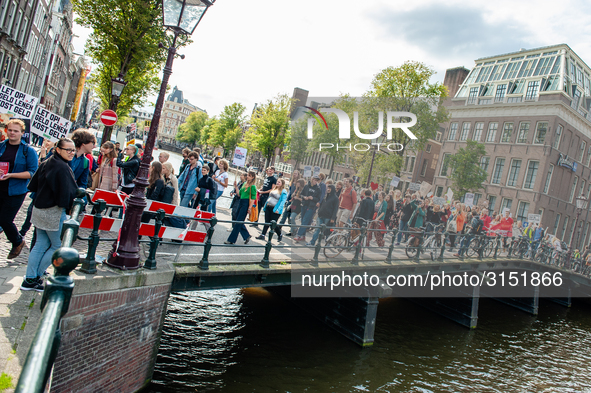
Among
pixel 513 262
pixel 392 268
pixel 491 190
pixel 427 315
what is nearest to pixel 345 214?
pixel 392 268

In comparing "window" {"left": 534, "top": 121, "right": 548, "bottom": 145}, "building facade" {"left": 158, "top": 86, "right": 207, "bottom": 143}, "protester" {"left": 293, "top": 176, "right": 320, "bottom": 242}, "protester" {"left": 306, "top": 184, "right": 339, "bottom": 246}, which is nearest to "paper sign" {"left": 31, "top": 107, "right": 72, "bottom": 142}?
"protester" {"left": 293, "top": 176, "right": 320, "bottom": 242}

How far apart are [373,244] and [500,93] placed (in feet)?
113

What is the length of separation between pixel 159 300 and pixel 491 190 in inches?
1495

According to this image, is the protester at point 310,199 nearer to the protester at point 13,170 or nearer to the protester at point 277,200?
the protester at point 277,200

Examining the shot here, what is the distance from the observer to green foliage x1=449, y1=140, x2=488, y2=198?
35500 mm

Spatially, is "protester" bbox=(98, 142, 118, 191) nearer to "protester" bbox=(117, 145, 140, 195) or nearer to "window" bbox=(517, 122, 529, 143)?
"protester" bbox=(117, 145, 140, 195)

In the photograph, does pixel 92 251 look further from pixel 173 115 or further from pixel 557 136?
pixel 173 115

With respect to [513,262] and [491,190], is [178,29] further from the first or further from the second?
[491,190]

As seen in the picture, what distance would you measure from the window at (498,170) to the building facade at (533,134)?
0.27 ft

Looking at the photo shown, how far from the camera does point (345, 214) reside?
39.8 ft

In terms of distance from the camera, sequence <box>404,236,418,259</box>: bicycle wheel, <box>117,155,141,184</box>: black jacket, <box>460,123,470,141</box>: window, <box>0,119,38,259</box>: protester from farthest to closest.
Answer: <box>460,123,470,141</box>: window, <box>404,236,418,259</box>: bicycle wheel, <box>117,155,141,184</box>: black jacket, <box>0,119,38,259</box>: protester

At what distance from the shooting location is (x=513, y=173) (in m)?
37.7

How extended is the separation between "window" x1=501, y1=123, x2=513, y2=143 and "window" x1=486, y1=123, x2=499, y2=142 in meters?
0.78

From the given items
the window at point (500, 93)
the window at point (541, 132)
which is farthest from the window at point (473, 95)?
the window at point (541, 132)
